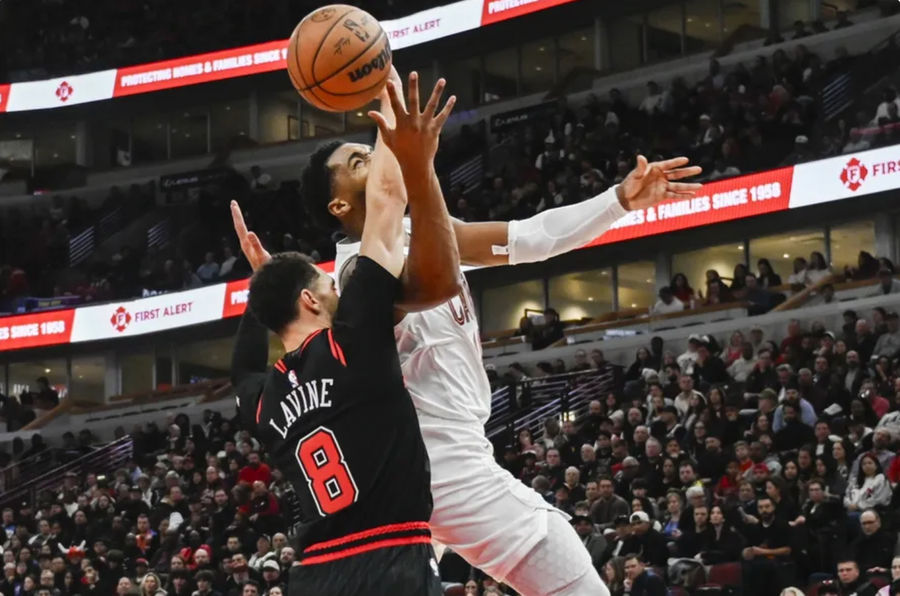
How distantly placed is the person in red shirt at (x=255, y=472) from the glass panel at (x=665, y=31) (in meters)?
15.7

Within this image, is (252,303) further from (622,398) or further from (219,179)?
(219,179)

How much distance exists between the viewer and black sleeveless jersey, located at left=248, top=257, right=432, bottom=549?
13.8 feet

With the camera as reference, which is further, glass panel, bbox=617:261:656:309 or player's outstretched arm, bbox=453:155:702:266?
glass panel, bbox=617:261:656:309

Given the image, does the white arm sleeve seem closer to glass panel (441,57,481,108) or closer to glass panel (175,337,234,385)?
glass panel (441,57,481,108)

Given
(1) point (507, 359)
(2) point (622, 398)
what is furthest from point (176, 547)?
(1) point (507, 359)

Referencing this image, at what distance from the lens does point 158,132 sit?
40375 mm

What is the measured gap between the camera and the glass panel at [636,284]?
101ft

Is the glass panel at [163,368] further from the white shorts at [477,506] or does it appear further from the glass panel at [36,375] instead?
the white shorts at [477,506]

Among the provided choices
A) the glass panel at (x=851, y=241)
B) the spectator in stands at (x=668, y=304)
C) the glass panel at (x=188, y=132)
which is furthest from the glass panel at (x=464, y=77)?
the spectator in stands at (x=668, y=304)

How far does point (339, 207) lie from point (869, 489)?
971 centimetres

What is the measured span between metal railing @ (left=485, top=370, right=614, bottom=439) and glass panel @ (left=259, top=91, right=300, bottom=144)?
688 inches

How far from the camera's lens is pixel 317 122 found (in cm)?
3941

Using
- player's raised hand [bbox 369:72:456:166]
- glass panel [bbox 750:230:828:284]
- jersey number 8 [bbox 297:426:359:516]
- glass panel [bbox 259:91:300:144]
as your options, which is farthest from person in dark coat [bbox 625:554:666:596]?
glass panel [bbox 259:91:300:144]

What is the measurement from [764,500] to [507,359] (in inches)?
504
